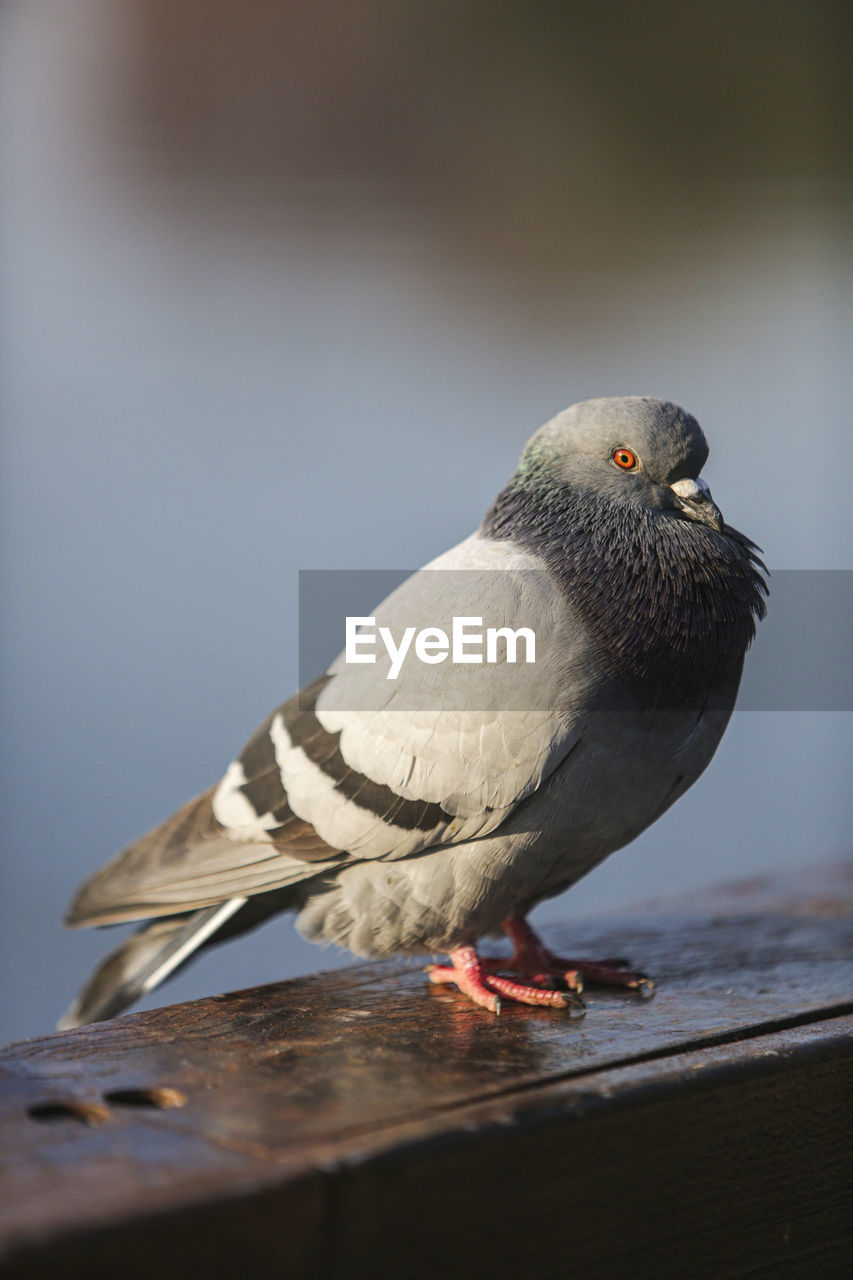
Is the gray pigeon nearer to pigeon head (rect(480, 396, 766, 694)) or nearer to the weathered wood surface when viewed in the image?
pigeon head (rect(480, 396, 766, 694))

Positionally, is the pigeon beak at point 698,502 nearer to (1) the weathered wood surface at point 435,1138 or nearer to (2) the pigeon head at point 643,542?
(2) the pigeon head at point 643,542

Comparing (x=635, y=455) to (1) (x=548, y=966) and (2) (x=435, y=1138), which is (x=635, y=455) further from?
(2) (x=435, y=1138)

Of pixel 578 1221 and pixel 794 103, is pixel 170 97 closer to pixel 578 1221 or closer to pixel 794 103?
pixel 794 103

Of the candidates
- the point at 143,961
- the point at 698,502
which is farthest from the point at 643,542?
the point at 143,961

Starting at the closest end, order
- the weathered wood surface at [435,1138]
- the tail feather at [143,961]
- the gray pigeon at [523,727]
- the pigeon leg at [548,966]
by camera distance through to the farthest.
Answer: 1. the weathered wood surface at [435,1138]
2. the gray pigeon at [523,727]
3. the pigeon leg at [548,966]
4. the tail feather at [143,961]

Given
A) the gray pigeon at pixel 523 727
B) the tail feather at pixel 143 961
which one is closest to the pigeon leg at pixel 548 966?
the gray pigeon at pixel 523 727

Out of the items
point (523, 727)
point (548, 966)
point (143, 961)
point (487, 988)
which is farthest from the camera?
point (143, 961)

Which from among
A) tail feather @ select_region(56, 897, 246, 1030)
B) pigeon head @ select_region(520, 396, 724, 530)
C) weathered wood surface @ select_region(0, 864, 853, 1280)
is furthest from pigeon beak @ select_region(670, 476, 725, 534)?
tail feather @ select_region(56, 897, 246, 1030)
